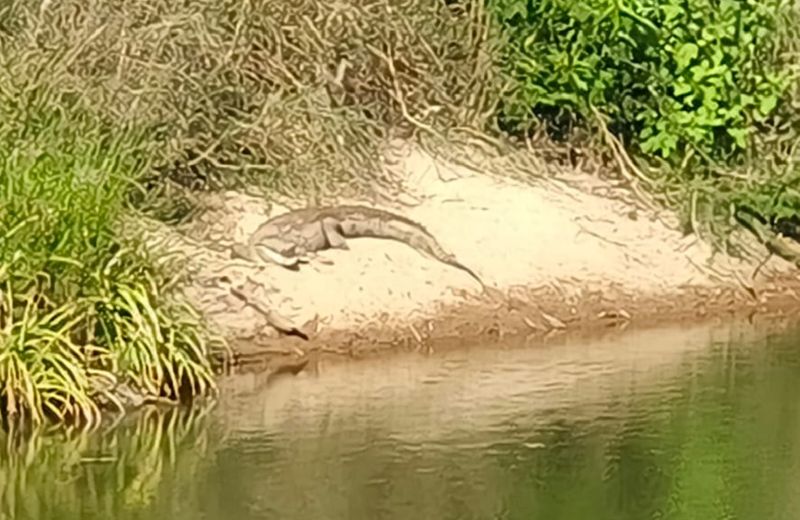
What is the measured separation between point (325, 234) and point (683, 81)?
3.29 meters

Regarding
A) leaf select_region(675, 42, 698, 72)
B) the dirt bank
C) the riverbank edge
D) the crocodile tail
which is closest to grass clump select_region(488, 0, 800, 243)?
leaf select_region(675, 42, 698, 72)

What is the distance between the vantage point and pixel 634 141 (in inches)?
669

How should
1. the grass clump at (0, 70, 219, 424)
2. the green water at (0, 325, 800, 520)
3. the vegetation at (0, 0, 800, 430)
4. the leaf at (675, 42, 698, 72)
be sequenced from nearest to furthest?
Answer: the green water at (0, 325, 800, 520)
the grass clump at (0, 70, 219, 424)
the vegetation at (0, 0, 800, 430)
the leaf at (675, 42, 698, 72)

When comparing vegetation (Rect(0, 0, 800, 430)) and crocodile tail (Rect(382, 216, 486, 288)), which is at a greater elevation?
vegetation (Rect(0, 0, 800, 430))

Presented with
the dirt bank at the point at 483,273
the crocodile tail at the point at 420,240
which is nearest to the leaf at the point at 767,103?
the dirt bank at the point at 483,273

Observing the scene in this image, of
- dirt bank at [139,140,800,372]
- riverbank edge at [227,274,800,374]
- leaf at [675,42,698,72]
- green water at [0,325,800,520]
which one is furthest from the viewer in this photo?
leaf at [675,42,698,72]

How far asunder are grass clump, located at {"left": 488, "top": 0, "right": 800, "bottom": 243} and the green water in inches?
111

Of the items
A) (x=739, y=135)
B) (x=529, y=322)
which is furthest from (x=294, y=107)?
(x=739, y=135)

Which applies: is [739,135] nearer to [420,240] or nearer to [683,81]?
[683,81]

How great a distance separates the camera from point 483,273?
49.8ft

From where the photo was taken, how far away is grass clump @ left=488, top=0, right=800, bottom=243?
16.2m

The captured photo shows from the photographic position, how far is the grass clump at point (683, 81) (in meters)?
16.2

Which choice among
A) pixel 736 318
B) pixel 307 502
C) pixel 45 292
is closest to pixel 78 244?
pixel 45 292

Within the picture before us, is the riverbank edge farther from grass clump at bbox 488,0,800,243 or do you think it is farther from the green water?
grass clump at bbox 488,0,800,243
